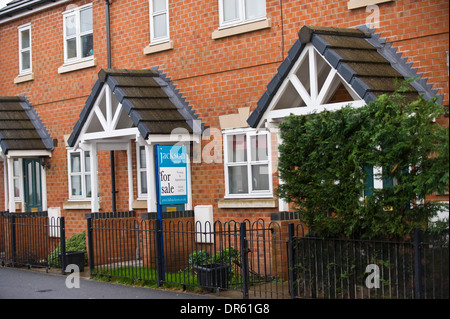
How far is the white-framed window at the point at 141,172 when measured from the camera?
17.0 m

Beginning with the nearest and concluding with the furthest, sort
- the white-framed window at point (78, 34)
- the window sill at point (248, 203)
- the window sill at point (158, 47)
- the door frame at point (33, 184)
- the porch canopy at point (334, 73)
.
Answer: the porch canopy at point (334, 73)
the window sill at point (248, 203)
the window sill at point (158, 47)
the white-framed window at point (78, 34)
the door frame at point (33, 184)

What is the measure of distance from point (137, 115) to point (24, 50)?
24.6 feet

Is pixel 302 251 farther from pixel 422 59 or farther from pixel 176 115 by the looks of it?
pixel 176 115

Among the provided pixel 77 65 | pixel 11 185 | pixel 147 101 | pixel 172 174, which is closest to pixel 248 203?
pixel 172 174

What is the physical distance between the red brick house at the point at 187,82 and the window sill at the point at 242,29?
1.2 inches

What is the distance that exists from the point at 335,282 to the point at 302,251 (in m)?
0.71

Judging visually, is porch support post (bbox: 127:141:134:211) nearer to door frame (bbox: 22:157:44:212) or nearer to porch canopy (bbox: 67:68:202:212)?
porch canopy (bbox: 67:68:202:212)

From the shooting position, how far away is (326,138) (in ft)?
33.0

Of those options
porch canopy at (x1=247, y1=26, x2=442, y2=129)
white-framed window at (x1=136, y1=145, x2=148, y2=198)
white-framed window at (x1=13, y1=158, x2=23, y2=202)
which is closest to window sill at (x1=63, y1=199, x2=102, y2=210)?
white-framed window at (x1=136, y1=145, x2=148, y2=198)

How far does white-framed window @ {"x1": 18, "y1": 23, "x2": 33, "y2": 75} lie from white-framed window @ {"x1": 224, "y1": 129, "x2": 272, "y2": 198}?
806cm

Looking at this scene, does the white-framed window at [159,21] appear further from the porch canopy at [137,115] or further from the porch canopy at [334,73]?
the porch canopy at [334,73]

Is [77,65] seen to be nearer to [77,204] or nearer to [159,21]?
[159,21]

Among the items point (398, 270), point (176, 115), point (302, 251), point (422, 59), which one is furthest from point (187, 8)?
point (398, 270)

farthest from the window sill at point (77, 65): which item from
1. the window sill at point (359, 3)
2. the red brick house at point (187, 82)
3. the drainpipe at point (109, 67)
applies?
the window sill at point (359, 3)
